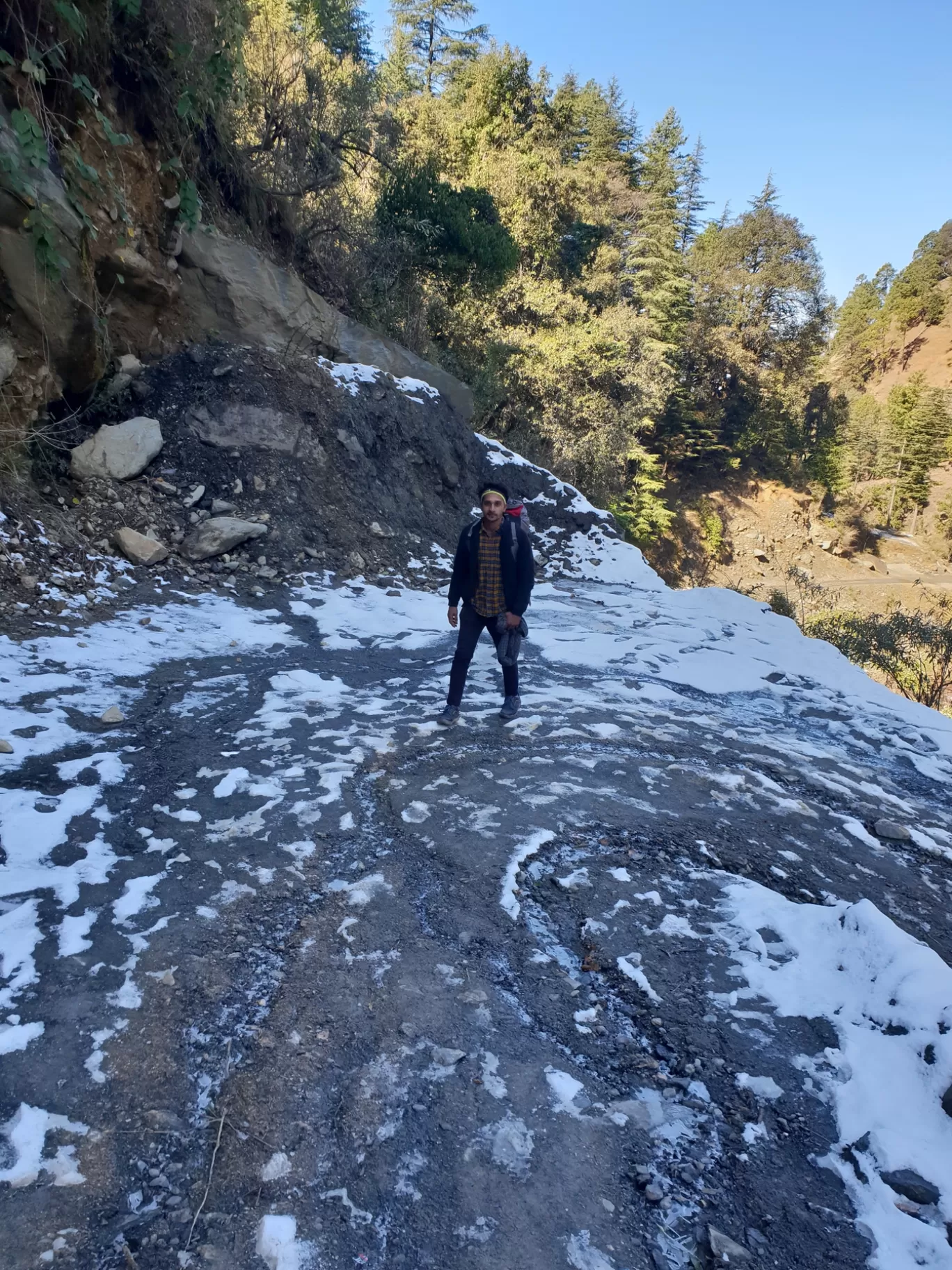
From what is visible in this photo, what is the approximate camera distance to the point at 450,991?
253cm

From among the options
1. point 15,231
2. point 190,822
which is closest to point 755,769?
point 190,822

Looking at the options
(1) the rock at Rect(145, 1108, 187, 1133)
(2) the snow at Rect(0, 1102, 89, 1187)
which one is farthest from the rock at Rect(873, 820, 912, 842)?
(2) the snow at Rect(0, 1102, 89, 1187)

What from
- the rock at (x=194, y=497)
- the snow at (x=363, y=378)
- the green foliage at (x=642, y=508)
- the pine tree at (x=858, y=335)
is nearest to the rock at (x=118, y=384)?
the rock at (x=194, y=497)

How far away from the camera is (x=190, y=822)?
3.40 meters

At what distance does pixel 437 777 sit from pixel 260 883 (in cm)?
139

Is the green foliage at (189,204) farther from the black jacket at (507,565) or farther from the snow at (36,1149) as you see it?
the snow at (36,1149)

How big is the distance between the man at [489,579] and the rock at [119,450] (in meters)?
4.56

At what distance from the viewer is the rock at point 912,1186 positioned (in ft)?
6.05

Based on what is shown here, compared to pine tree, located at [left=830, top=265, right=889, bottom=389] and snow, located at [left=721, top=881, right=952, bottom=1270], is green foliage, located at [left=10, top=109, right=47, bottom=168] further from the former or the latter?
pine tree, located at [left=830, top=265, right=889, bottom=389]

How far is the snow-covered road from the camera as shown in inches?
70.4

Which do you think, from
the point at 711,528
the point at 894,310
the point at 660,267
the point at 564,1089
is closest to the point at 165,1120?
the point at 564,1089

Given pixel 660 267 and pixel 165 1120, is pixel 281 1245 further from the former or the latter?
pixel 660 267

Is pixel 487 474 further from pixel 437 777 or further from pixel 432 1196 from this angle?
pixel 432 1196

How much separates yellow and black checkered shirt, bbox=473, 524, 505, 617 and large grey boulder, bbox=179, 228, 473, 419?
6428 millimetres
